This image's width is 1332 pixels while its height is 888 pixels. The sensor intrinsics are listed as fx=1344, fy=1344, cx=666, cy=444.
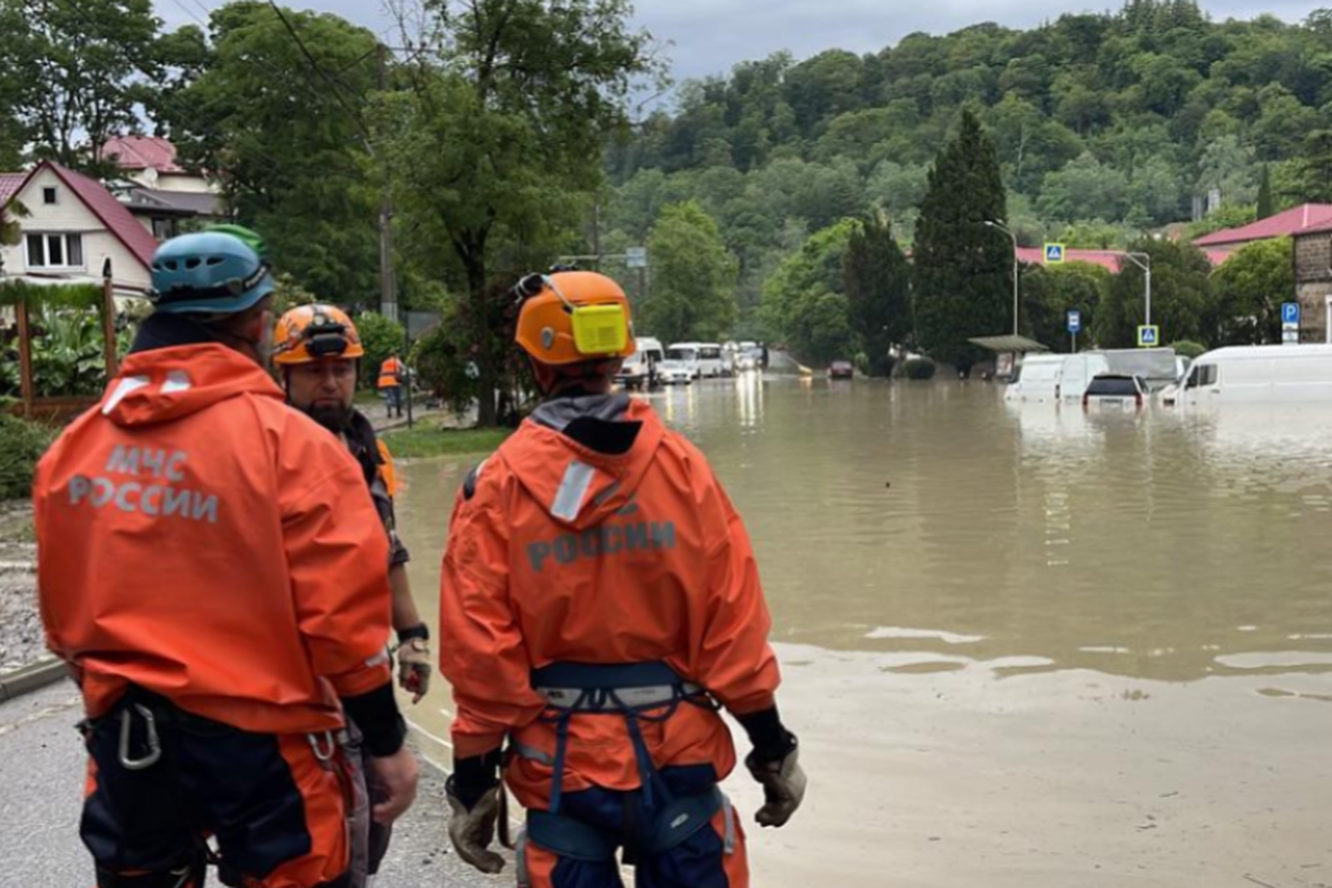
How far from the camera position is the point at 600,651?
9.29ft

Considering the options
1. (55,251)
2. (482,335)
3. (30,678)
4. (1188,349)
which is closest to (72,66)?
(55,251)

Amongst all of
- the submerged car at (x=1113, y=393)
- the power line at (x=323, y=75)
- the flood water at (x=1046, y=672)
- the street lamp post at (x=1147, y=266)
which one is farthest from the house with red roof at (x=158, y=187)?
the street lamp post at (x=1147, y=266)

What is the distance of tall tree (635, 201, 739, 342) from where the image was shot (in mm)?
97188

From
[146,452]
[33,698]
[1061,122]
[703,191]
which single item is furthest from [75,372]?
[1061,122]

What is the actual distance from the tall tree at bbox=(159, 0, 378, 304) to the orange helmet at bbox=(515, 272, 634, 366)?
151 ft

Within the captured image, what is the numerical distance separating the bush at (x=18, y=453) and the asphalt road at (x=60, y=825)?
10992 mm

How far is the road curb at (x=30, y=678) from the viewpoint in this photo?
7383 mm

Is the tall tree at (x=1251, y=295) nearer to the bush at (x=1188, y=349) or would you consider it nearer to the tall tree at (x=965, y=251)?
the bush at (x=1188, y=349)

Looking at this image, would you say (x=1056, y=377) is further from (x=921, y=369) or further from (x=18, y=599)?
(x=18, y=599)

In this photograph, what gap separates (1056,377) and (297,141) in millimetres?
28551

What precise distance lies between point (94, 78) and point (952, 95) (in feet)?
496

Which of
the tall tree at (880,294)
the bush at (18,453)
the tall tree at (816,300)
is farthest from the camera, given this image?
the tall tree at (816,300)

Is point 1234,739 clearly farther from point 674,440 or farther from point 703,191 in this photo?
point 703,191

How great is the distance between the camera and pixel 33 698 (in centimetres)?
740
